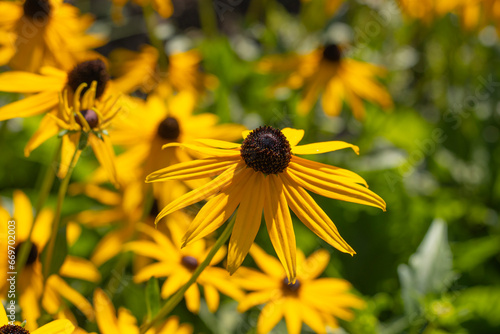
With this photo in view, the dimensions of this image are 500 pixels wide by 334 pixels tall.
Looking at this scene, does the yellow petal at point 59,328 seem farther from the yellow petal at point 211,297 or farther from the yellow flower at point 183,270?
the yellow petal at point 211,297

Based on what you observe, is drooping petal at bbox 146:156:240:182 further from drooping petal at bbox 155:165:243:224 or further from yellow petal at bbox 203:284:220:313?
yellow petal at bbox 203:284:220:313

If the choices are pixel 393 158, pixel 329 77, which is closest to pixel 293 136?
pixel 329 77

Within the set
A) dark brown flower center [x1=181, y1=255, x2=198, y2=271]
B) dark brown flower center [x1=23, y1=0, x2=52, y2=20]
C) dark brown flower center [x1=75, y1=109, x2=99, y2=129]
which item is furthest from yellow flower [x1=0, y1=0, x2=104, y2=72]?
dark brown flower center [x1=181, y1=255, x2=198, y2=271]

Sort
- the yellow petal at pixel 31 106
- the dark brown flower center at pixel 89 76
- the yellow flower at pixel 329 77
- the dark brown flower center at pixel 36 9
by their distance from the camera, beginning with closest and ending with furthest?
the yellow petal at pixel 31 106, the dark brown flower center at pixel 89 76, the dark brown flower center at pixel 36 9, the yellow flower at pixel 329 77

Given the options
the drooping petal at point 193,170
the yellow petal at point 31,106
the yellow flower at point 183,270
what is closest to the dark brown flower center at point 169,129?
the yellow flower at point 183,270

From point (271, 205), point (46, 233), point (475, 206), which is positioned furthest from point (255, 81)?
point (271, 205)

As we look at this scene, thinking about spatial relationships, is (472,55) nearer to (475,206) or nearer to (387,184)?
(475,206)

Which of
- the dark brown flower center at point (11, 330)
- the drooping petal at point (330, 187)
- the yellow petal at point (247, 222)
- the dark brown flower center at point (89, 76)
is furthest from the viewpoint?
the dark brown flower center at point (89, 76)
